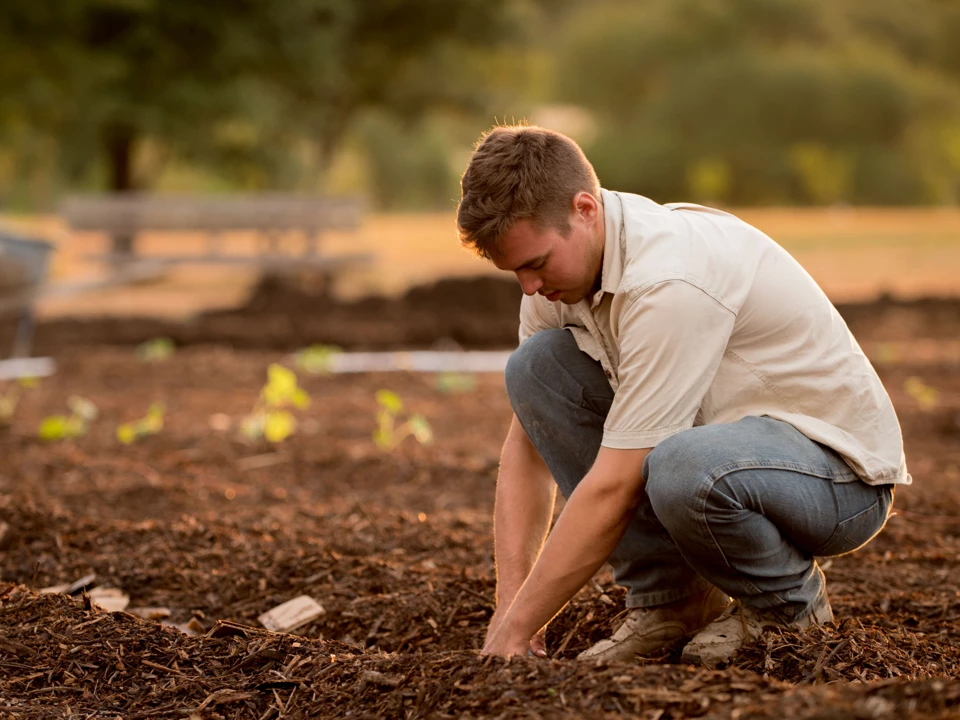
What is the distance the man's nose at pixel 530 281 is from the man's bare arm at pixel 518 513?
51cm

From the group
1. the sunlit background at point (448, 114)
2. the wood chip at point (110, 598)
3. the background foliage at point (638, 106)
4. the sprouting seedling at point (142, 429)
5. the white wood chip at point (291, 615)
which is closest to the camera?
the white wood chip at point (291, 615)

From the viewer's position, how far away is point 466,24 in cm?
1731

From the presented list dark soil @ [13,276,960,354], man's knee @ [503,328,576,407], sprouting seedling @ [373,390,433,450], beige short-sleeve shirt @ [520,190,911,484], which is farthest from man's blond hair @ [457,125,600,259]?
dark soil @ [13,276,960,354]

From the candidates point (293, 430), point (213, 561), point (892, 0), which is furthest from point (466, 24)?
point (892, 0)

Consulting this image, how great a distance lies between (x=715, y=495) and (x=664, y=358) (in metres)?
0.33

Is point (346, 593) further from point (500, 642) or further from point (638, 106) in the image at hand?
point (638, 106)

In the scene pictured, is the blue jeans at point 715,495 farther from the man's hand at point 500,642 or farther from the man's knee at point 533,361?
the man's hand at point 500,642

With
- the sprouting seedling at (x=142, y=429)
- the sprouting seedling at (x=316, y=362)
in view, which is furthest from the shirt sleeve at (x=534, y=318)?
the sprouting seedling at (x=316, y=362)

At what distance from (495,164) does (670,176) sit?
34.1 metres

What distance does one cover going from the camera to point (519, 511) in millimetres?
2664

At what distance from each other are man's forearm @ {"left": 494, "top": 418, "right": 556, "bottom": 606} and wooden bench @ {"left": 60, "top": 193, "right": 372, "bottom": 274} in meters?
11.4

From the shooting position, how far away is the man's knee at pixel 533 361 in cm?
269

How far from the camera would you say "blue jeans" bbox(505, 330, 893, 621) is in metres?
2.25

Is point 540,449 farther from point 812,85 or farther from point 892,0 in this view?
point 892,0
